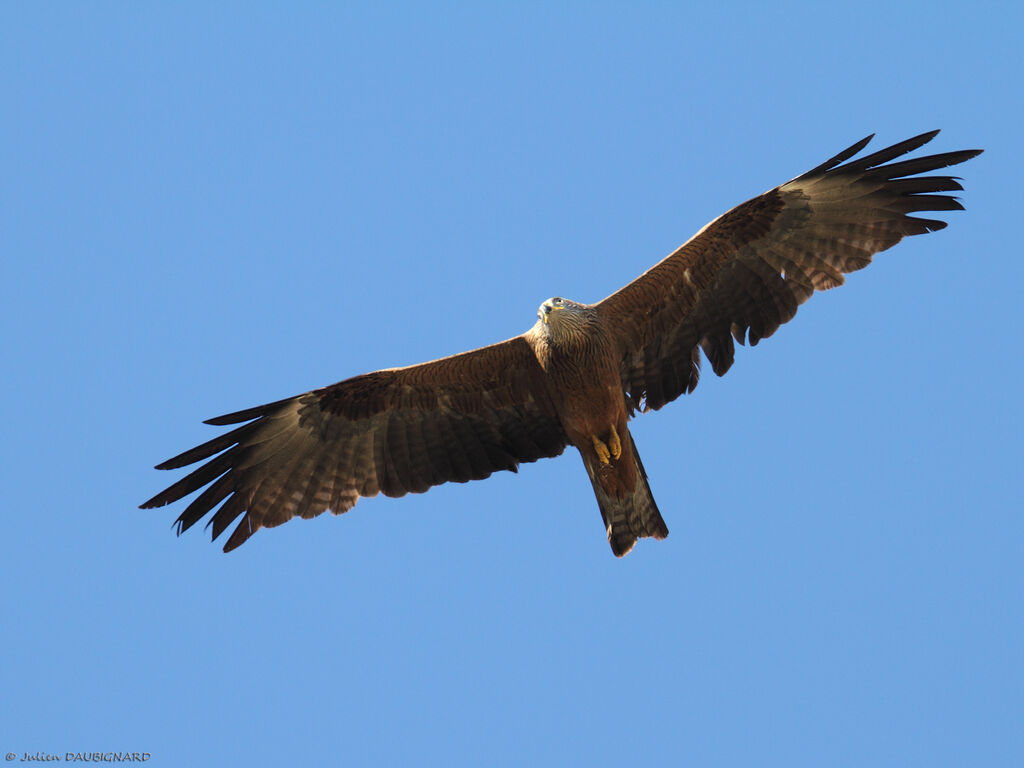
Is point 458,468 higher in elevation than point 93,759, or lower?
higher

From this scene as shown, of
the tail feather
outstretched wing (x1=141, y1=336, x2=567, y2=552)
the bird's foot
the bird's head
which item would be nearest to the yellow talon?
the bird's foot

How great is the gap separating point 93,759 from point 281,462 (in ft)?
10.6

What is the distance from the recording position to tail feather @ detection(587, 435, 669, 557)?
1170 centimetres

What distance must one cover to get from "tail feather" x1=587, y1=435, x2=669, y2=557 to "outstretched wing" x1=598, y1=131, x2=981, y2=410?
87 centimetres

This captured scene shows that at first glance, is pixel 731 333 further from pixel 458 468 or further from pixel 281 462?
pixel 281 462

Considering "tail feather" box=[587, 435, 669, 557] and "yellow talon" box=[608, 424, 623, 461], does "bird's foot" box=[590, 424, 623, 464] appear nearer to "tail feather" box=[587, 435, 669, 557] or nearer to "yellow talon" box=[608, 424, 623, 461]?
"yellow talon" box=[608, 424, 623, 461]

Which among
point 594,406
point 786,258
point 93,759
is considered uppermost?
point 786,258

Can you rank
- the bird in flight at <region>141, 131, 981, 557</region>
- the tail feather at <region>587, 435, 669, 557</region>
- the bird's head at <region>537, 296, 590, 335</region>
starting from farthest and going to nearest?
the tail feather at <region>587, 435, 669, 557</region>, the bird in flight at <region>141, 131, 981, 557</region>, the bird's head at <region>537, 296, 590, 335</region>

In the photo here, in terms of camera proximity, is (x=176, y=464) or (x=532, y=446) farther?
(x=532, y=446)

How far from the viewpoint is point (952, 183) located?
36.9 ft

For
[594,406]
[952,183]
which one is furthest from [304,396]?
[952,183]

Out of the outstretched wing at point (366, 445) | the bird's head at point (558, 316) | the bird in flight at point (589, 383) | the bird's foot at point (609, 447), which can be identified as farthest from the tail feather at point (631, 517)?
the bird's head at point (558, 316)

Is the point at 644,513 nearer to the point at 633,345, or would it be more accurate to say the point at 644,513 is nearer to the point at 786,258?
the point at 633,345

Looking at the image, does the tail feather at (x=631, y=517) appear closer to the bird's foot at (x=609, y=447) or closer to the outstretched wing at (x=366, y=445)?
the bird's foot at (x=609, y=447)
